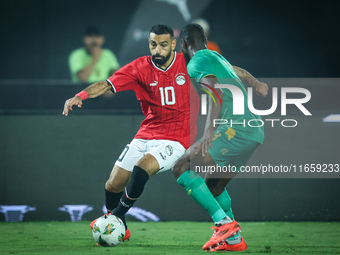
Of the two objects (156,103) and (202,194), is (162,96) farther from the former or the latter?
(202,194)

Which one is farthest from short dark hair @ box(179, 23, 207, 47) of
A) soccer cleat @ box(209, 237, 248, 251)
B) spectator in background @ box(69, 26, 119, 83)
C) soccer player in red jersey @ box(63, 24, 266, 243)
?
spectator in background @ box(69, 26, 119, 83)

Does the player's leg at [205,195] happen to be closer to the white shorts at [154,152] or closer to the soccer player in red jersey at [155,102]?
the white shorts at [154,152]

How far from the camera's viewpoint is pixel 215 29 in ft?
28.3

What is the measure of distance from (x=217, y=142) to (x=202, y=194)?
17.2 inches

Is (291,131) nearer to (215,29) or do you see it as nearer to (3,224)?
(215,29)

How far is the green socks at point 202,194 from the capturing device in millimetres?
3625

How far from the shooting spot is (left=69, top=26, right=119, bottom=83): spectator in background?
666 cm

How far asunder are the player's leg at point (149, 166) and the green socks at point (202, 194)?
17.6 inches

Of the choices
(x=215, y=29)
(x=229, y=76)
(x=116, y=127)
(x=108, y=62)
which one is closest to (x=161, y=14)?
(x=215, y=29)

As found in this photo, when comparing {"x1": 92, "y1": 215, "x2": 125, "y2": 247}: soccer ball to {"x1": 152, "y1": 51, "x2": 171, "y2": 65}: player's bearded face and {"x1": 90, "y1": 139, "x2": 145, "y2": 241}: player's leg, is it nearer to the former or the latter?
{"x1": 90, "y1": 139, "x2": 145, "y2": 241}: player's leg

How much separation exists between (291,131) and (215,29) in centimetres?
323

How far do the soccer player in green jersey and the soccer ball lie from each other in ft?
2.48

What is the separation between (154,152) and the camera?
4164 millimetres

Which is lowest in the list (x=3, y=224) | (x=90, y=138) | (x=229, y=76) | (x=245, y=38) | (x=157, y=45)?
(x=3, y=224)
